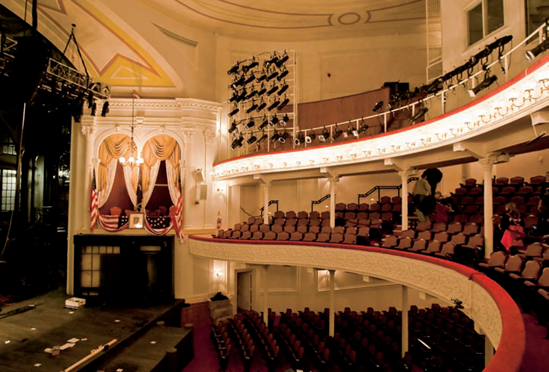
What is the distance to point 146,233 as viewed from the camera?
15.9 m

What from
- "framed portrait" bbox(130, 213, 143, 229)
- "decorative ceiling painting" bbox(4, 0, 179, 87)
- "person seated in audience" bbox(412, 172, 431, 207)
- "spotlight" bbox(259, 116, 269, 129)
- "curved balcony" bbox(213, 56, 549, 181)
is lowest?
"framed portrait" bbox(130, 213, 143, 229)

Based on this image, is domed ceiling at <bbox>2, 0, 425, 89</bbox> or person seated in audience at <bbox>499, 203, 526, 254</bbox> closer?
person seated in audience at <bbox>499, 203, 526, 254</bbox>

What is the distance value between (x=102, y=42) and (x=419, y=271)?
14.2 meters

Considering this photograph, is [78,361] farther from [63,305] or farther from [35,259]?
[35,259]

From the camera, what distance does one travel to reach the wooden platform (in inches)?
370

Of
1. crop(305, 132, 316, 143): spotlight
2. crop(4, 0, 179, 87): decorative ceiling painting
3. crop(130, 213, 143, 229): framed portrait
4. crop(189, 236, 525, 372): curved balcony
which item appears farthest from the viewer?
crop(130, 213, 143, 229): framed portrait

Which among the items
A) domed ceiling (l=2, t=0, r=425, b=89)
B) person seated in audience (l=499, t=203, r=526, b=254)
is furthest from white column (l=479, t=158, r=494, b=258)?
domed ceiling (l=2, t=0, r=425, b=89)

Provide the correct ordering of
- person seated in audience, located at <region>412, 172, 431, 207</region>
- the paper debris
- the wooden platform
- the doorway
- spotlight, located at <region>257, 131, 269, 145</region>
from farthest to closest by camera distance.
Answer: the doorway < spotlight, located at <region>257, 131, 269, 145</region> < person seated in audience, located at <region>412, 172, 431, 207</region> < the paper debris < the wooden platform

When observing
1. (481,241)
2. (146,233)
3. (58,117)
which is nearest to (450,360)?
(481,241)

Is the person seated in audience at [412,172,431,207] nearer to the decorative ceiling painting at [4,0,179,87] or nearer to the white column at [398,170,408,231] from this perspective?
the white column at [398,170,408,231]

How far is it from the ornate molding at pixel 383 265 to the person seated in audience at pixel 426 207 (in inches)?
76.4

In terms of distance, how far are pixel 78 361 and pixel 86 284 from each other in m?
6.82

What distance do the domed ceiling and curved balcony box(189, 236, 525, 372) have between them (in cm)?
796

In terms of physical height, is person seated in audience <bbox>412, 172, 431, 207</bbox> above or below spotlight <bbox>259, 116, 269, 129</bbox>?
below
